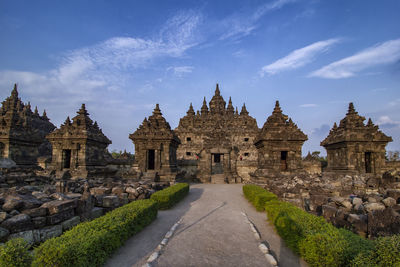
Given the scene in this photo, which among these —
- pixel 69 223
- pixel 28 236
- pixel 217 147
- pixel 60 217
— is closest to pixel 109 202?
pixel 69 223

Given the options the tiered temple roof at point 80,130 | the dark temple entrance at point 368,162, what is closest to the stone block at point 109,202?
the tiered temple roof at point 80,130

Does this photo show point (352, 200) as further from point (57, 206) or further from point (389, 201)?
point (57, 206)

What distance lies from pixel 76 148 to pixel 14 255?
1515 centimetres

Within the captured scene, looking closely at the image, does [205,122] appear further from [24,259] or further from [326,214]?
[24,259]

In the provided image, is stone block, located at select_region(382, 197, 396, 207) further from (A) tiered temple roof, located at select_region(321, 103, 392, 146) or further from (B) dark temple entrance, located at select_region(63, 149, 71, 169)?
(B) dark temple entrance, located at select_region(63, 149, 71, 169)

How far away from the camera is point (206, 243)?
19.2 feet

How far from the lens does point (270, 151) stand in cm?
1578

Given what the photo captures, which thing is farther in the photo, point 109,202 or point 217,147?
point 217,147

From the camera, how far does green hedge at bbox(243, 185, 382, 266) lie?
13.3ft

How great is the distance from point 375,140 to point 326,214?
1164 centimetres

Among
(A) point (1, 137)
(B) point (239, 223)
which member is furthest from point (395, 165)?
(A) point (1, 137)

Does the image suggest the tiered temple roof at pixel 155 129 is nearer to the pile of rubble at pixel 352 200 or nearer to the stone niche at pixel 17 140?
the stone niche at pixel 17 140

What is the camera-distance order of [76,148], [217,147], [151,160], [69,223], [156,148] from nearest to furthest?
[69,223]
[76,148]
[156,148]
[151,160]
[217,147]

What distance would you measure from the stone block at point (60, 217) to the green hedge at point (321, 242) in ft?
21.6
